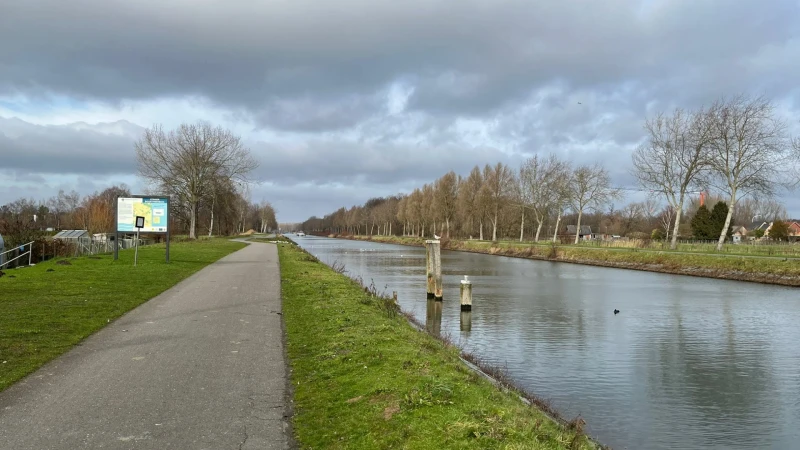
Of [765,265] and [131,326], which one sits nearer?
[131,326]

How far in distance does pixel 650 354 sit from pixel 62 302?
42.6 feet

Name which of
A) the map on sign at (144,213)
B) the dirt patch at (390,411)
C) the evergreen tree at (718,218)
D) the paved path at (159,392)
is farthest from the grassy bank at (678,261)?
the dirt patch at (390,411)

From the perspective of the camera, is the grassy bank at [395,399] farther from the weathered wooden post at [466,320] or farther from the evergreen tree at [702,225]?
the evergreen tree at [702,225]

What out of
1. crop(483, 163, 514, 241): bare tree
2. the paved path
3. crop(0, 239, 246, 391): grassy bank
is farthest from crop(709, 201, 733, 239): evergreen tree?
the paved path

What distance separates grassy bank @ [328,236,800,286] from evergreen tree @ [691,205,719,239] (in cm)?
2490

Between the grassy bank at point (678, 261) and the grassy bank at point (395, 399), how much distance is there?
87.4ft

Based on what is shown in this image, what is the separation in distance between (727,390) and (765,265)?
80.8ft

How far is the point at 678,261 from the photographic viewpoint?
37094 millimetres

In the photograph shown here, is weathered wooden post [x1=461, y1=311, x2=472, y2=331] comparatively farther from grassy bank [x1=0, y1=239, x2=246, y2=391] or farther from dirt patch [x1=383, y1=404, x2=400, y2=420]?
→ dirt patch [x1=383, y1=404, x2=400, y2=420]

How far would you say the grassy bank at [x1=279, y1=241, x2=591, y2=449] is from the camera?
5.26 meters

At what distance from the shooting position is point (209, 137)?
52.0 meters

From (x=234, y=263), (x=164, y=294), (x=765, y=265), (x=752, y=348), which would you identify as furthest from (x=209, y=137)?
(x=752, y=348)

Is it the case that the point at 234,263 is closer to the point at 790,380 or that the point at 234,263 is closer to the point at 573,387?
the point at 573,387

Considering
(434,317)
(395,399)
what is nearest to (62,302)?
(395,399)
